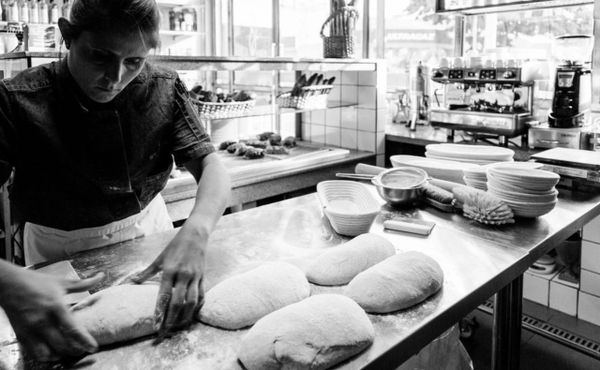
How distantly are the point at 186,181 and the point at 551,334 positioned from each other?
79.6 inches

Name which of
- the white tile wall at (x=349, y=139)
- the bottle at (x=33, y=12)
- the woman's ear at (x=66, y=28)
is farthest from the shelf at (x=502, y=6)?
the bottle at (x=33, y=12)

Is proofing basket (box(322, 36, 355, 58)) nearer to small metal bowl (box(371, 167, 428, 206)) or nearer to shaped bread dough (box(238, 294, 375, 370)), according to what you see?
small metal bowl (box(371, 167, 428, 206))

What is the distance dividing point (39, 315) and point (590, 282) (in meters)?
2.88

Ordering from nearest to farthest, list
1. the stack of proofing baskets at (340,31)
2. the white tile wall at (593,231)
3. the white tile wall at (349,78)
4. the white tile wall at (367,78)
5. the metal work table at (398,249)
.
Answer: the metal work table at (398,249) < the white tile wall at (593,231) < the stack of proofing baskets at (340,31) < the white tile wall at (367,78) < the white tile wall at (349,78)

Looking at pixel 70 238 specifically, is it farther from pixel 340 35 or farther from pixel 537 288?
pixel 537 288

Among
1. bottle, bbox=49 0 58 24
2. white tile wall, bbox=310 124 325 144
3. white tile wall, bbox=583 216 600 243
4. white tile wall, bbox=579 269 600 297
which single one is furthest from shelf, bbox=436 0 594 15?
bottle, bbox=49 0 58 24

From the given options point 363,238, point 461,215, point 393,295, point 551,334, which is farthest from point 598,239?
point 393,295

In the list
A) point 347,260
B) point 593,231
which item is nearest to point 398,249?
point 347,260

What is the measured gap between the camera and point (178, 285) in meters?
0.99

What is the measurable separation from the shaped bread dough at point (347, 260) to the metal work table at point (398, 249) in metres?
0.03

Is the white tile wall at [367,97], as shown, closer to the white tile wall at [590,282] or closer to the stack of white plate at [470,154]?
the stack of white plate at [470,154]

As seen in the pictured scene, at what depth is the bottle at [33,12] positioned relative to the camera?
5.16 m

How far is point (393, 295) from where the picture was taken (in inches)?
41.9

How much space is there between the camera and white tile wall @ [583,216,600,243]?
9.01 ft
